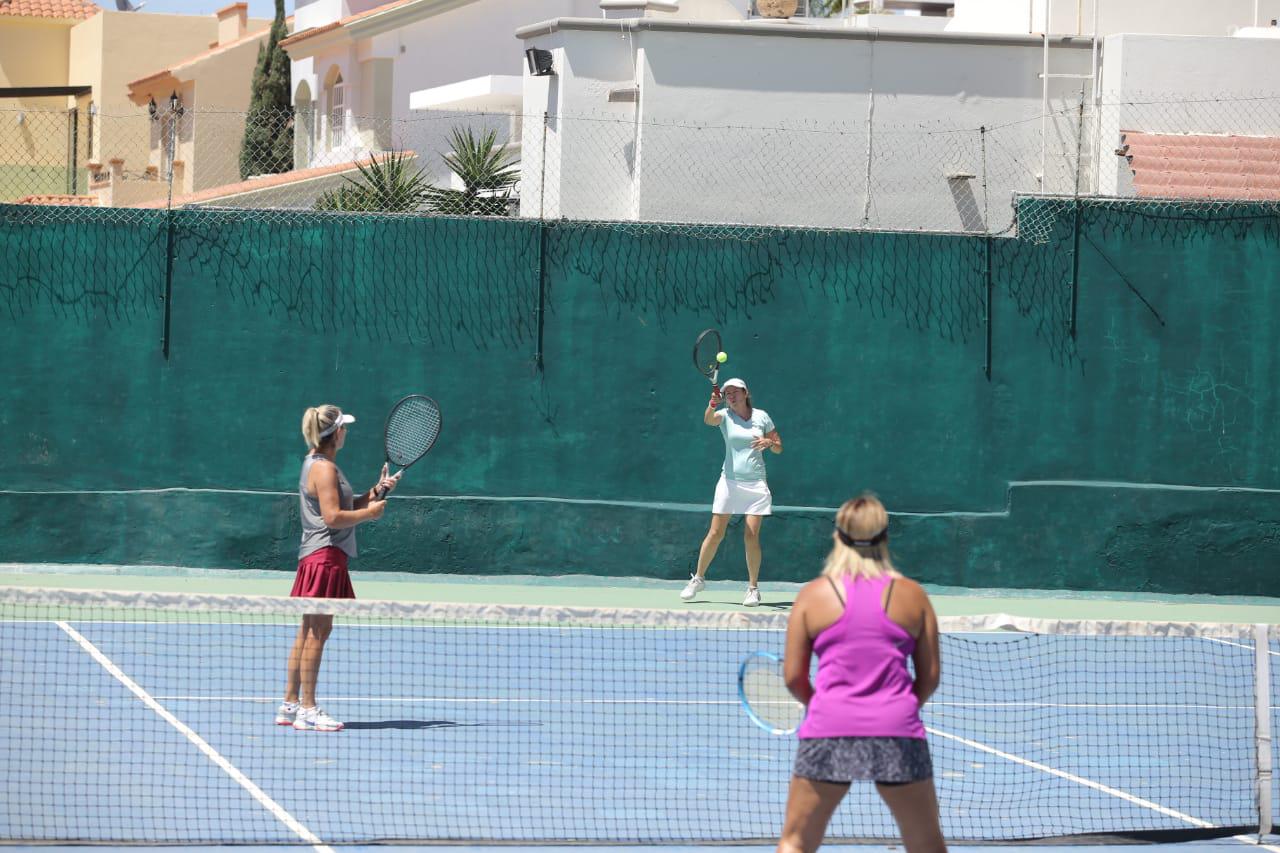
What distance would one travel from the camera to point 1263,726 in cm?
743

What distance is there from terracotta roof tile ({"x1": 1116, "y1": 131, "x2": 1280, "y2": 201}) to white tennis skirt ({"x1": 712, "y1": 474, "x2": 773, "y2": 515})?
15.5 feet

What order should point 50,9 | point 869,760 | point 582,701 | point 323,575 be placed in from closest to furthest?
1. point 869,760
2. point 323,575
3. point 582,701
4. point 50,9

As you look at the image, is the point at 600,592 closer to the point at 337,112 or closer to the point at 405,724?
the point at 405,724

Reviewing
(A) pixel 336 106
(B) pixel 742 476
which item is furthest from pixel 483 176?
(A) pixel 336 106

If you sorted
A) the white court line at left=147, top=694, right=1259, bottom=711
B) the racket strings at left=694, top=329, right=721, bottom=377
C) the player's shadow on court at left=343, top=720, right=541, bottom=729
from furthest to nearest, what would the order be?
1. the racket strings at left=694, top=329, right=721, bottom=377
2. the white court line at left=147, top=694, right=1259, bottom=711
3. the player's shadow on court at left=343, top=720, right=541, bottom=729

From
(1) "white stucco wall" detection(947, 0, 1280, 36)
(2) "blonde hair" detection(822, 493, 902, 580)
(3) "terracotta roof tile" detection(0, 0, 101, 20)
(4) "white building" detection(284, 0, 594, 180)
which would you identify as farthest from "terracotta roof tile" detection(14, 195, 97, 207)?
(3) "terracotta roof tile" detection(0, 0, 101, 20)

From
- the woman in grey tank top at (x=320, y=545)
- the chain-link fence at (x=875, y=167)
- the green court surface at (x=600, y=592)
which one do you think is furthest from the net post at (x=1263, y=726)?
the chain-link fence at (x=875, y=167)

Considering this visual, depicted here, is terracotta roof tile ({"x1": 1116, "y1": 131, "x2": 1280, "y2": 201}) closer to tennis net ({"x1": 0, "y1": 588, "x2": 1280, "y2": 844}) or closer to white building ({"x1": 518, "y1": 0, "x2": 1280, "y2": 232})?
white building ({"x1": 518, "y1": 0, "x2": 1280, "y2": 232})

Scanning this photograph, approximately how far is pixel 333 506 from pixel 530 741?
4.84 ft

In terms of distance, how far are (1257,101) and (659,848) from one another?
12.8 m

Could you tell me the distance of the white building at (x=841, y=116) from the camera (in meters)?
16.6

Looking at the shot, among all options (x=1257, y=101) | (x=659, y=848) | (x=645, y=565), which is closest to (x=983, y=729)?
(x=659, y=848)

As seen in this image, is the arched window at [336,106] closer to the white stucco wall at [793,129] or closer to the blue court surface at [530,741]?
the white stucco wall at [793,129]

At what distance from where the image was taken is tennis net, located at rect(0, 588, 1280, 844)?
7.25 m
